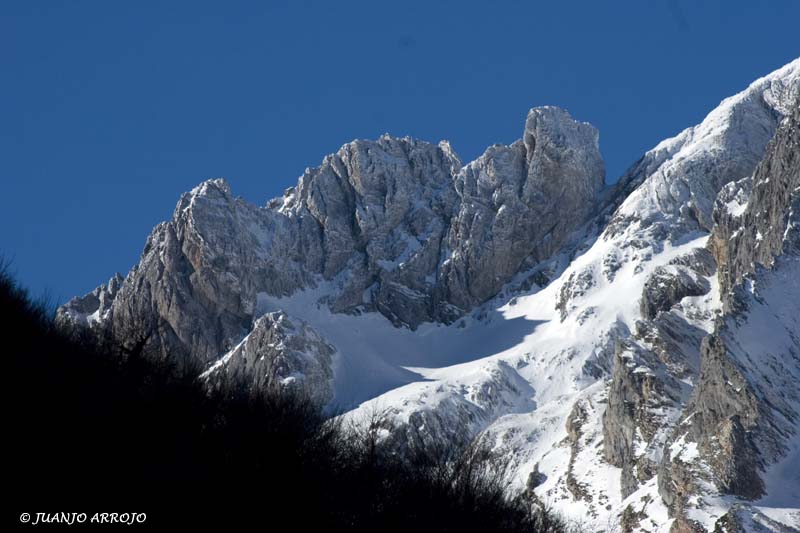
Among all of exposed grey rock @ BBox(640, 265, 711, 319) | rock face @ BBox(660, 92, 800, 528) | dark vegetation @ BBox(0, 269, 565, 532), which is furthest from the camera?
exposed grey rock @ BBox(640, 265, 711, 319)

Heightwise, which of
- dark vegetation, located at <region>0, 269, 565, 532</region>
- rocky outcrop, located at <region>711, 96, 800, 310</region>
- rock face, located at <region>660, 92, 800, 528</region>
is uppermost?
rocky outcrop, located at <region>711, 96, 800, 310</region>

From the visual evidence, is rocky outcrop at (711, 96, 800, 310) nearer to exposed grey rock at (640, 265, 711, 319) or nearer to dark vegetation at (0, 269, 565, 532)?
exposed grey rock at (640, 265, 711, 319)

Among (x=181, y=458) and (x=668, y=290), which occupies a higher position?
(x=668, y=290)

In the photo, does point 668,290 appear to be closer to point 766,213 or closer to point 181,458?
point 766,213

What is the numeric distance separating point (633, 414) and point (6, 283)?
347 ft

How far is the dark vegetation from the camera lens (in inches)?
1415

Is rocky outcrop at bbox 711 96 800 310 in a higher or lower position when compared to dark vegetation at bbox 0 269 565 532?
higher

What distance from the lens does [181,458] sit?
39906 millimetres

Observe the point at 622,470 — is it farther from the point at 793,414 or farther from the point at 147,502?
the point at 147,502

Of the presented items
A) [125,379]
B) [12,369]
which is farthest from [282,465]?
[12,369]

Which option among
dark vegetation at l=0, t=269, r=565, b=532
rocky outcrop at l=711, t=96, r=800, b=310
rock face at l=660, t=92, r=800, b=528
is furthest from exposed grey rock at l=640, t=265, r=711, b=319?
dark vegetation at l=0, t=269, r=565, b=532

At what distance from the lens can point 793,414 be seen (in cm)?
12625

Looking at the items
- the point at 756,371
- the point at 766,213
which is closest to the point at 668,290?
the point at 766,213

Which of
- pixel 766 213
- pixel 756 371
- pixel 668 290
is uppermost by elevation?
pixel 668 290
